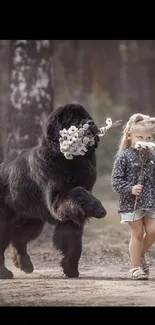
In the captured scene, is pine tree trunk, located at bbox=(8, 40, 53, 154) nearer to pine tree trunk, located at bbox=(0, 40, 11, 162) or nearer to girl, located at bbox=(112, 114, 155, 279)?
pine tree trunk, located at bbox=(0, 40, 11, 162)

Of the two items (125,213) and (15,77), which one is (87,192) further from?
(15,77)

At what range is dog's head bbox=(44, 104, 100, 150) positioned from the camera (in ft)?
16.1

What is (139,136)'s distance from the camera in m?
4.88

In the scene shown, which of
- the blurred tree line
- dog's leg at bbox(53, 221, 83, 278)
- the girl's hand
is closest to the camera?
the girl's hand

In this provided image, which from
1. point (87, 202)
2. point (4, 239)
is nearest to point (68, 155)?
point (87, 202)

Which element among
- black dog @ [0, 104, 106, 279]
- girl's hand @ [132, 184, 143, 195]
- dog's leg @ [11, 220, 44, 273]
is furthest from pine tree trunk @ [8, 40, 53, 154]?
girl's hand @ [132, 184, 143, 195]

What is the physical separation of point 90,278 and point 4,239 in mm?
663

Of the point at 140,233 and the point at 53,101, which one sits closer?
the point at 140,233

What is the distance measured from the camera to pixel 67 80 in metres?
5.37

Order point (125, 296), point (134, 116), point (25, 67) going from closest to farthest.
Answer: point (125, 296) → point (134, 116) → point (25, 67)

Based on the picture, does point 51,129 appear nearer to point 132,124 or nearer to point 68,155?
point 68,155

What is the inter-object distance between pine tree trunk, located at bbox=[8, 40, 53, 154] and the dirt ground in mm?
759

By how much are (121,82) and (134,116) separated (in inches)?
15.6
